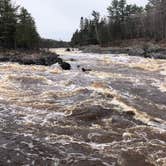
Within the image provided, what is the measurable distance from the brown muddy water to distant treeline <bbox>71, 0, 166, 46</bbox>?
211 feet

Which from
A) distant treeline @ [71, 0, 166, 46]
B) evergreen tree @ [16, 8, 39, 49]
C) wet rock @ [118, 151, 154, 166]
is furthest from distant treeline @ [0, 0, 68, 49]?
wet rock @ [118, 151, 154, 166]

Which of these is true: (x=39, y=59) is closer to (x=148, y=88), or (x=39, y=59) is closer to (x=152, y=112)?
(x=148, y=88)

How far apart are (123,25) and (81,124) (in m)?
90.1

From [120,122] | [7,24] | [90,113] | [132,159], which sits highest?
[7,24]

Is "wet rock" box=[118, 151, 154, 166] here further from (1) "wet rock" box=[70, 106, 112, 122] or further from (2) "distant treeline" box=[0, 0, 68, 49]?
(2) "distant treeline" box=[0, 0, 68, 49]

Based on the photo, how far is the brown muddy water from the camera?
1148 cm

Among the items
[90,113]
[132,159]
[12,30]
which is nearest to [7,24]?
[12,30]

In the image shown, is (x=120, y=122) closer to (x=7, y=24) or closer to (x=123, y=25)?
(x=7, y=24)

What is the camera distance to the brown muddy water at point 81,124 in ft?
37.7

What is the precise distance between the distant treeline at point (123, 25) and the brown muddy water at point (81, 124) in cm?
6418

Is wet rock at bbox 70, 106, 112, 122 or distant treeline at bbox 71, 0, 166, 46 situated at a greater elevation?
distant treeline at bbox 71, 0, 166, 46

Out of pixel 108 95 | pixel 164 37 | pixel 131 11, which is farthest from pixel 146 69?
pixel 131 11

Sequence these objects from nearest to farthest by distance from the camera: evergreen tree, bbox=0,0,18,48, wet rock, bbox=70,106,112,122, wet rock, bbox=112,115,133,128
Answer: wet rock, bbox=112,115,133,128 < wet rock, bbox=70,106,112,122 < evergreen tree, bbox=0,0,18,48

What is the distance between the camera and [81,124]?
14586mm
